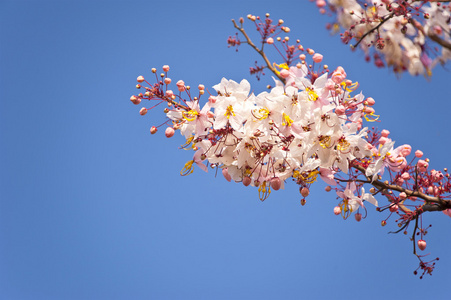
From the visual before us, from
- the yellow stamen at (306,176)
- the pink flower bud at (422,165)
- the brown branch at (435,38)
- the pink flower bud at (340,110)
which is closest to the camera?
the pink flower bud at (340,110)

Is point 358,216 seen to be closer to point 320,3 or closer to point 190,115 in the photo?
point 190,115

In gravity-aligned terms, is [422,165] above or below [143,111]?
below

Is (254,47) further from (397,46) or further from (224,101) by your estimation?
(397,46)

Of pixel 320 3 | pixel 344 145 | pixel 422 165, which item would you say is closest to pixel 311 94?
pixel 344 145

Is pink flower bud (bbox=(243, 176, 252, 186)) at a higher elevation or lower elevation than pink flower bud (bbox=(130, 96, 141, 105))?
lower

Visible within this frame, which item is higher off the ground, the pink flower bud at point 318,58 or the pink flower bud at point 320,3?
the pink flower bud at point 320,3

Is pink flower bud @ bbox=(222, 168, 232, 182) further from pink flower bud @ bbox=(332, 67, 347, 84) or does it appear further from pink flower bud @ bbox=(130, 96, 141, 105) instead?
pink flower bud @ bbox=(332, 67, 347, 84)

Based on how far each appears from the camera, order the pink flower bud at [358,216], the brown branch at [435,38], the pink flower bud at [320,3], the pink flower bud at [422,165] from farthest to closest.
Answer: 1. the pink flower bud at [320,3]
2. the brown branch at [435,38]
3. the pink flower bud at [358,216]
4. the pink flower bud at [422,165]

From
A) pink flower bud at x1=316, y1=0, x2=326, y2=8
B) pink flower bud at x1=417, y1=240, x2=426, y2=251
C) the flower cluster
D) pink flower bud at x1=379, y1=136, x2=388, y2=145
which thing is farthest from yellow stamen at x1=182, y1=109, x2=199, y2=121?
pink flower bud at x1=316, y1=0, x2=326, y2=8

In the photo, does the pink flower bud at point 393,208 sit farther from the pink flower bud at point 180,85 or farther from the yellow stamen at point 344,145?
the pink flower bud at point 180,85

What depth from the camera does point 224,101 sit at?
1636 millimetres

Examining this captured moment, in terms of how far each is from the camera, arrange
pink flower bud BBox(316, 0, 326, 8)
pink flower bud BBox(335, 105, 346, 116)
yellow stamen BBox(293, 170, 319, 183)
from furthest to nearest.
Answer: pink flower bud BBox(316, 0, 326, 8) → yellow stamen BBox(293, 170, 319, 183) → pink flower bud BBox(335, 105, 346, 116)

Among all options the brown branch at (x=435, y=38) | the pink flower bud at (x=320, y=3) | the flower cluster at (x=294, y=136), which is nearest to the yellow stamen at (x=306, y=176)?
the flower cluster at (x=294, y=136)

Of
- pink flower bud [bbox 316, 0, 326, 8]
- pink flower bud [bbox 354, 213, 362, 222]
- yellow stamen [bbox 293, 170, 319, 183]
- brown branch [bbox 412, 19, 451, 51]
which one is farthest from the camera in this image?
pink flower bud [bbox 316, 0, 326, 8]
